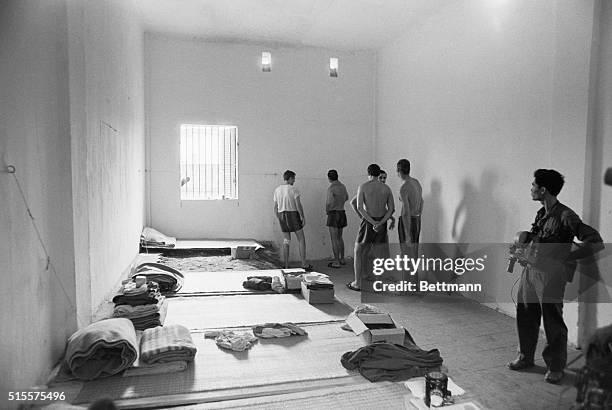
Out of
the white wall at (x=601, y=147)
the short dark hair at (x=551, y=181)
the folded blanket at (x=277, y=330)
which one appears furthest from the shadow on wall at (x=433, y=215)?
the folded blanket at (x=277, y=330)

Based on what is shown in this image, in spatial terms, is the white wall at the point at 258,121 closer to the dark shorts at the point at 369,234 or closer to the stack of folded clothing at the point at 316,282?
the dark shorts at the point at 369,234

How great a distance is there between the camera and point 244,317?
4.11 meters

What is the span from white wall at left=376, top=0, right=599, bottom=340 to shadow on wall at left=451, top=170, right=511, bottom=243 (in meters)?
0.01

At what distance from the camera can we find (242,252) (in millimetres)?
6906

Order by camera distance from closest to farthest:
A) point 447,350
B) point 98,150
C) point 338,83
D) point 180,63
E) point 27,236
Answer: point 27,236, point 447,350, point 98,150, point 180,63, point 338,83

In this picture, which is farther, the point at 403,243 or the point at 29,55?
the point at 403,243

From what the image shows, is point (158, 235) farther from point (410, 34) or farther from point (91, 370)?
point (410, 34)

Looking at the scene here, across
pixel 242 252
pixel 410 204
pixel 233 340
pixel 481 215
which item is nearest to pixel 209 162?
pixel 242 252

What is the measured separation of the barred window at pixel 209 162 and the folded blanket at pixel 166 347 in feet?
15.8

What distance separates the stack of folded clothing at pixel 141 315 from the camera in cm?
366

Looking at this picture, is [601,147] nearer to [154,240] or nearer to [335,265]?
[335,265]

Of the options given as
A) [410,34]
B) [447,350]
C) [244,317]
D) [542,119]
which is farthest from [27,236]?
[410,34]

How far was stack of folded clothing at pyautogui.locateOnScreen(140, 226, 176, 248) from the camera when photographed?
6773 millimetres

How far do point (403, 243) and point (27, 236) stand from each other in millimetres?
4572
